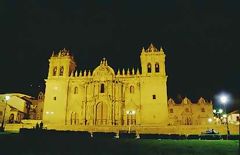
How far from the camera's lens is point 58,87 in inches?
2488

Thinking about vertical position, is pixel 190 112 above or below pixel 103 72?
below

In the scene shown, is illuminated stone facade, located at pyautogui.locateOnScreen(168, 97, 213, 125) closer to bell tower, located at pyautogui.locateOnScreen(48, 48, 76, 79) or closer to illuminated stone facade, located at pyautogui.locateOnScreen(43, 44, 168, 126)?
illuminated stone facade, located at pyautogui.locateOnScreen(43, 44, 168, 126)

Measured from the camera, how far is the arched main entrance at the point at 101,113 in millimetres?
58125

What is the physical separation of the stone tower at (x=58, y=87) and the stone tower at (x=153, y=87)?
62.7ft

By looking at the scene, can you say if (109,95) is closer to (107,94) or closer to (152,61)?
(107,94)

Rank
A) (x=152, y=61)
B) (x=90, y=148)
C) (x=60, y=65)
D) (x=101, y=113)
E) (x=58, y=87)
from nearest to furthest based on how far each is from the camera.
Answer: (x=90, y=148) → (x=101, y=113) → (x=152, y=61) → (x=58, y=87) → (x=60, y=65)

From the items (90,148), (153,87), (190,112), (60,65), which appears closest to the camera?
(90,148)

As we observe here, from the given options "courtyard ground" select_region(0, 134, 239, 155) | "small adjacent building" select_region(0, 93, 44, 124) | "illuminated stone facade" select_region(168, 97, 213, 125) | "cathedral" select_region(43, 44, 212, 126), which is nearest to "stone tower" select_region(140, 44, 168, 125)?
"cathedral" select_region(43, 44, 212, 126)

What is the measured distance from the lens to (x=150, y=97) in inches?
2290

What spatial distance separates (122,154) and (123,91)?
41.1 meters

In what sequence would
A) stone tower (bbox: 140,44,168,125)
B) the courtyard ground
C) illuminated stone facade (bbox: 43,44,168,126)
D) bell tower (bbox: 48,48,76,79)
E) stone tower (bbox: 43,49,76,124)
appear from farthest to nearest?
bell tower (bbox: 48,48,76,79)
stone tower (bbox: 43,49,76,124)
illuminated stone facade (bbox: 43,44,168,126)
stone tower (bbox: 140,44,168,125)
the courtyard ground

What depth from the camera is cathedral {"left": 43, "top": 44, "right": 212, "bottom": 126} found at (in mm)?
57438

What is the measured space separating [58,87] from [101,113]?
13.2 m

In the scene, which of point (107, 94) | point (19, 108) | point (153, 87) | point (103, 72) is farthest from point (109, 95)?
point (19, 108)
